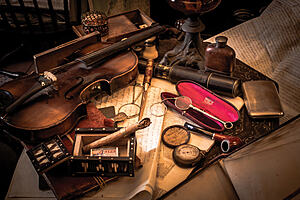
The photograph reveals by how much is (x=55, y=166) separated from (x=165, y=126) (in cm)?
69

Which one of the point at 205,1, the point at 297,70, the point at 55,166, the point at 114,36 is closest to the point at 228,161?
the point at 55,166

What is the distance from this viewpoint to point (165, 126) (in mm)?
1748

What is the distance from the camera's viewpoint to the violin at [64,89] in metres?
1.47

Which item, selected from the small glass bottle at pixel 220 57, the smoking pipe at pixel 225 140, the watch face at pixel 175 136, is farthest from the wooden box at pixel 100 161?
the small glass bottle at pixel 220 57

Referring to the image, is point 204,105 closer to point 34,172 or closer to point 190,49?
point 190,49

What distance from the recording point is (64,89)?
1.65 metres

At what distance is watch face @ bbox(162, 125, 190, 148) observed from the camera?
1629 mm

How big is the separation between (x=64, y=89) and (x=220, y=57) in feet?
3.29

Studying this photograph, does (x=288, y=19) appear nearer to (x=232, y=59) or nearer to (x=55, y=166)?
(x=232, y=59)

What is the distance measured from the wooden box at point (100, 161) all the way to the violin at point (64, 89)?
0.18m

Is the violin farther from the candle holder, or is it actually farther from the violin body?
the candle holder

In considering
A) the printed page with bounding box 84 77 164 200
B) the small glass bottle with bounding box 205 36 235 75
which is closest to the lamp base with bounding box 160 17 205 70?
the small glass bottle with bounding box 205 36 235 75

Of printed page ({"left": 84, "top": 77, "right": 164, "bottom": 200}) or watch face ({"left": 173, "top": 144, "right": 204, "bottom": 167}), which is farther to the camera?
watch face ({"left": 173, "top": 144, "right": 204, "bottom": 167})

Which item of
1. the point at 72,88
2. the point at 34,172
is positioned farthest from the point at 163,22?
the point at 34,172
